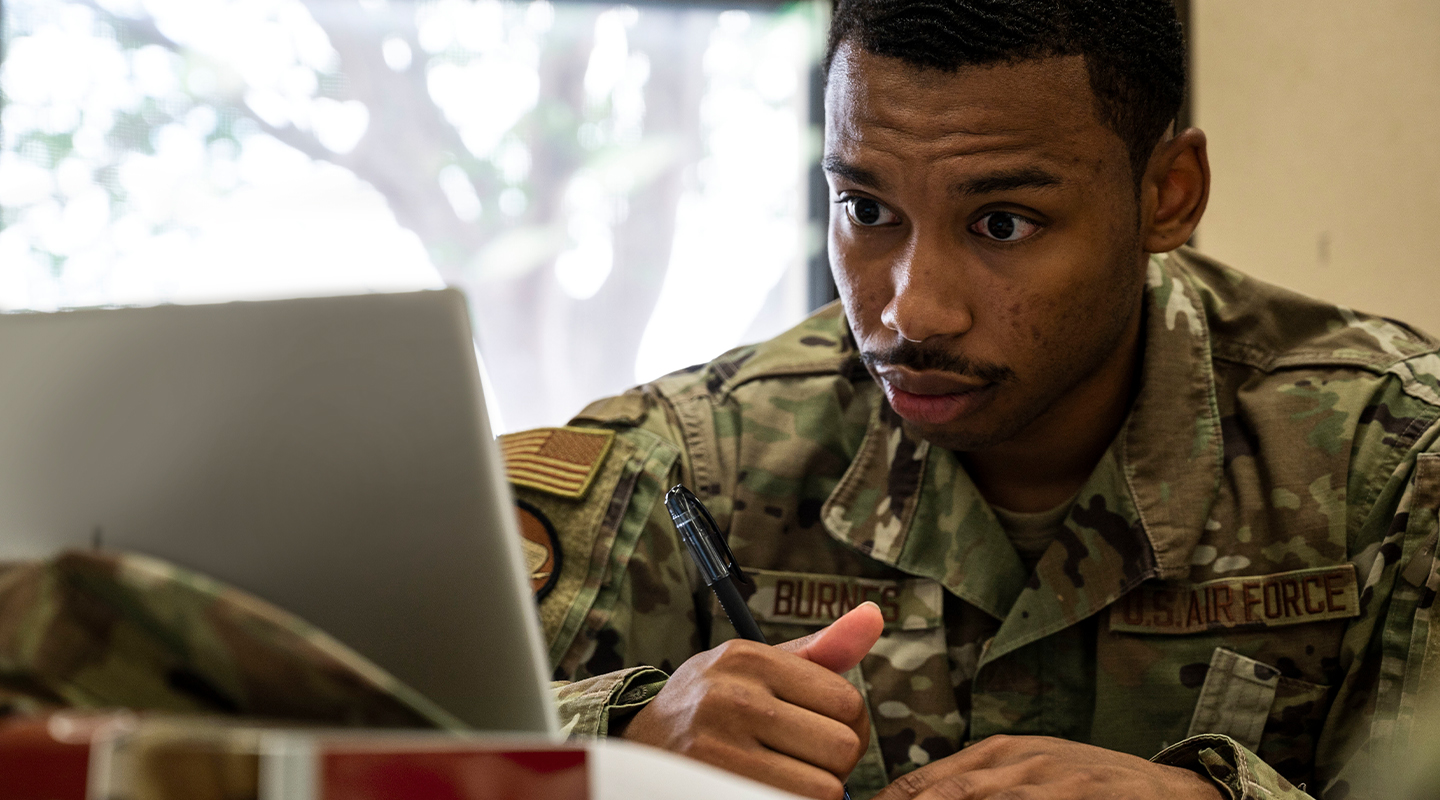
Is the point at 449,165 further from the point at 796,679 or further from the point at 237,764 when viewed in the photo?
the point at 237,764

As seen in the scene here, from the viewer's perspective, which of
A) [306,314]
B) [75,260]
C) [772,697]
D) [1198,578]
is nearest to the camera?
[306,314]

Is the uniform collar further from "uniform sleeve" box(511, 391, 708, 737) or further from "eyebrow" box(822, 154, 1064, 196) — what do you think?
"eyebrow" box(822, 154, 1064, 196)

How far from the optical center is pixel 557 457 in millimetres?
1010

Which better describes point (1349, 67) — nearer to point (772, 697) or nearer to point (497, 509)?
point (772, 697)

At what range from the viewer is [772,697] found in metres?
0.61

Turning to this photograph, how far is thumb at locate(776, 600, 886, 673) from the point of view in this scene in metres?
0.61

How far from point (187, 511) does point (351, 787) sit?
16 cm

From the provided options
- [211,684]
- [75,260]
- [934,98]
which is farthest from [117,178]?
[211,684]

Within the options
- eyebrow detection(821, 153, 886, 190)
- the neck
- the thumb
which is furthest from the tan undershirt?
the thumb

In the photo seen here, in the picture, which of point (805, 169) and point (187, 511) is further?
point (805, 169)

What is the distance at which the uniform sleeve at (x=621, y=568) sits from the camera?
935mm

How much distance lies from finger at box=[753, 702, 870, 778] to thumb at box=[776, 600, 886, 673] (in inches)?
1.4

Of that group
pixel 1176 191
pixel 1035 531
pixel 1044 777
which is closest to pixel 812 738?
pixel 1044 777

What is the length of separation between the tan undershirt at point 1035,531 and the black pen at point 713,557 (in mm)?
379
